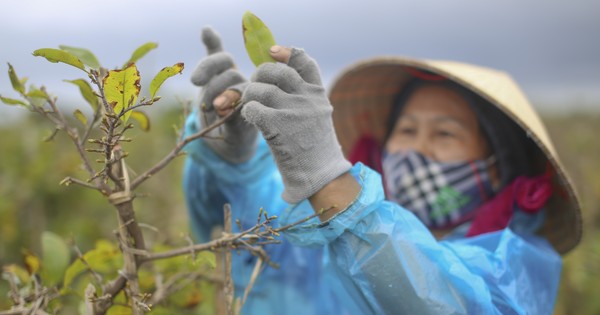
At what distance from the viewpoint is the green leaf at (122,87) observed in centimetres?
68

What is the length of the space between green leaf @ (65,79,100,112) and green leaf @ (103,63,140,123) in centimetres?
20

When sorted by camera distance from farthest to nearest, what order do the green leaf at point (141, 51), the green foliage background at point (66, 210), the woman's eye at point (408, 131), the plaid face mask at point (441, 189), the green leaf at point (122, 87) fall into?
the green foliage background at point (66, 210) < the woman's eye at point (408, 131) < the plaid face mask at point (441, 189) < the green leaf at point (141, 51) < the green leaf at point (122, 87)

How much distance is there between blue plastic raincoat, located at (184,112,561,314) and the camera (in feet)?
3.01

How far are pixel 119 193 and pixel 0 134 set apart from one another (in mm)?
2316

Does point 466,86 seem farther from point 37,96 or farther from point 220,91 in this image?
point 37,96

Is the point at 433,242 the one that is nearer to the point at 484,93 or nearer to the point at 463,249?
the point at 463,249

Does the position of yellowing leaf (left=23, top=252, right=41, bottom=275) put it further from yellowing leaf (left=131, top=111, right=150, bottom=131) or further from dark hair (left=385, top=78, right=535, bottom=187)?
dark hair (left=385, top=78, right=535, bottom=187)

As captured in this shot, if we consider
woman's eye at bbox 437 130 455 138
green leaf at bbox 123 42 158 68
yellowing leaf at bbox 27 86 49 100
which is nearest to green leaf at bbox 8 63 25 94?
yellowing leaf at bbox 27 86 49 100

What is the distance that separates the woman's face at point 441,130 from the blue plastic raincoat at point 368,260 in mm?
300

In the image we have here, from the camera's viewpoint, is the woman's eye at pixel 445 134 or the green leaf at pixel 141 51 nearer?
the green leaf at pixel 141 51

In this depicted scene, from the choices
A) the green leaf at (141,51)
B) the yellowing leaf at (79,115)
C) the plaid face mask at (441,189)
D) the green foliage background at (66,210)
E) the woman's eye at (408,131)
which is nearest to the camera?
the yellowing leaf at (79,115)

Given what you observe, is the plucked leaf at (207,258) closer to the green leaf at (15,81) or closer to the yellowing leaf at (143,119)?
the yellowing leaf at (143,119)

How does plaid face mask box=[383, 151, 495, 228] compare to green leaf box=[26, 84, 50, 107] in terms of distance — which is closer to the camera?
green leaf box=[26, 84, 50, 107]

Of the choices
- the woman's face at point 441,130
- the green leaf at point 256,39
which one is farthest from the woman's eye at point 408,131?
the green leaf at point 256,39
